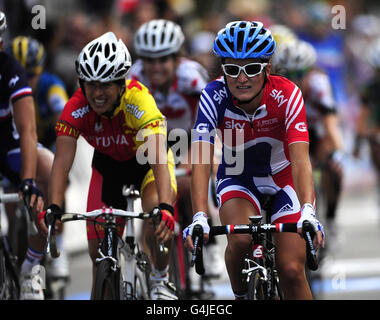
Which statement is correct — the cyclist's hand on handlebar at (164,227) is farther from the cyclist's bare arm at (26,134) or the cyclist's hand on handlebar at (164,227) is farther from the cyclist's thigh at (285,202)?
the cyclist's bare arm at (26,134)

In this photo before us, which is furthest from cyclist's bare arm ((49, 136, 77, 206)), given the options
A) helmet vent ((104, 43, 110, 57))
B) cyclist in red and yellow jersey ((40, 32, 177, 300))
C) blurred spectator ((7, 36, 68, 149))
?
blurred spectator ((7, 36, 68, 149))

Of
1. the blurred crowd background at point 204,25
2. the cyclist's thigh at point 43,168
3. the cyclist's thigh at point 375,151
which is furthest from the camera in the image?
the cyclist's thigh at point 375,151

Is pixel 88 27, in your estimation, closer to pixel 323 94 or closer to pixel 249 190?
pixel 323 94

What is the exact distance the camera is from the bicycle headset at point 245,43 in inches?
258

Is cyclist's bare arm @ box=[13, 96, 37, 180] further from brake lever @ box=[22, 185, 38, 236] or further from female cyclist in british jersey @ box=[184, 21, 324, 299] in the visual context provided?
female cyclist in british jersey @ box=[184, 21, 324, 299]

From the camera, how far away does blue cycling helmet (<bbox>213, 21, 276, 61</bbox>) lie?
21.5 ft

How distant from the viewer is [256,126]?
6887 millimetres

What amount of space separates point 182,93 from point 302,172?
3.27 meters

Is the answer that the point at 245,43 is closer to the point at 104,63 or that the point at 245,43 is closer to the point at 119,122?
the point at 104,63

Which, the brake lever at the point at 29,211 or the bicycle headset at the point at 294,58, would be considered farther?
the bicycle headset at the point at 294,58

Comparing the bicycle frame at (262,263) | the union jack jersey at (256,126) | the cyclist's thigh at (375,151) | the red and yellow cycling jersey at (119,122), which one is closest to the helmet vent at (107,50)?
the red and yellow cycling jersey at (119,122)

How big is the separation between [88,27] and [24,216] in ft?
22.0

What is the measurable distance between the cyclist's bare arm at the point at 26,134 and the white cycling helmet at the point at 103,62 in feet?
3.20

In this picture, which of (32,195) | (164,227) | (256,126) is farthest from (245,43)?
(32,195)
